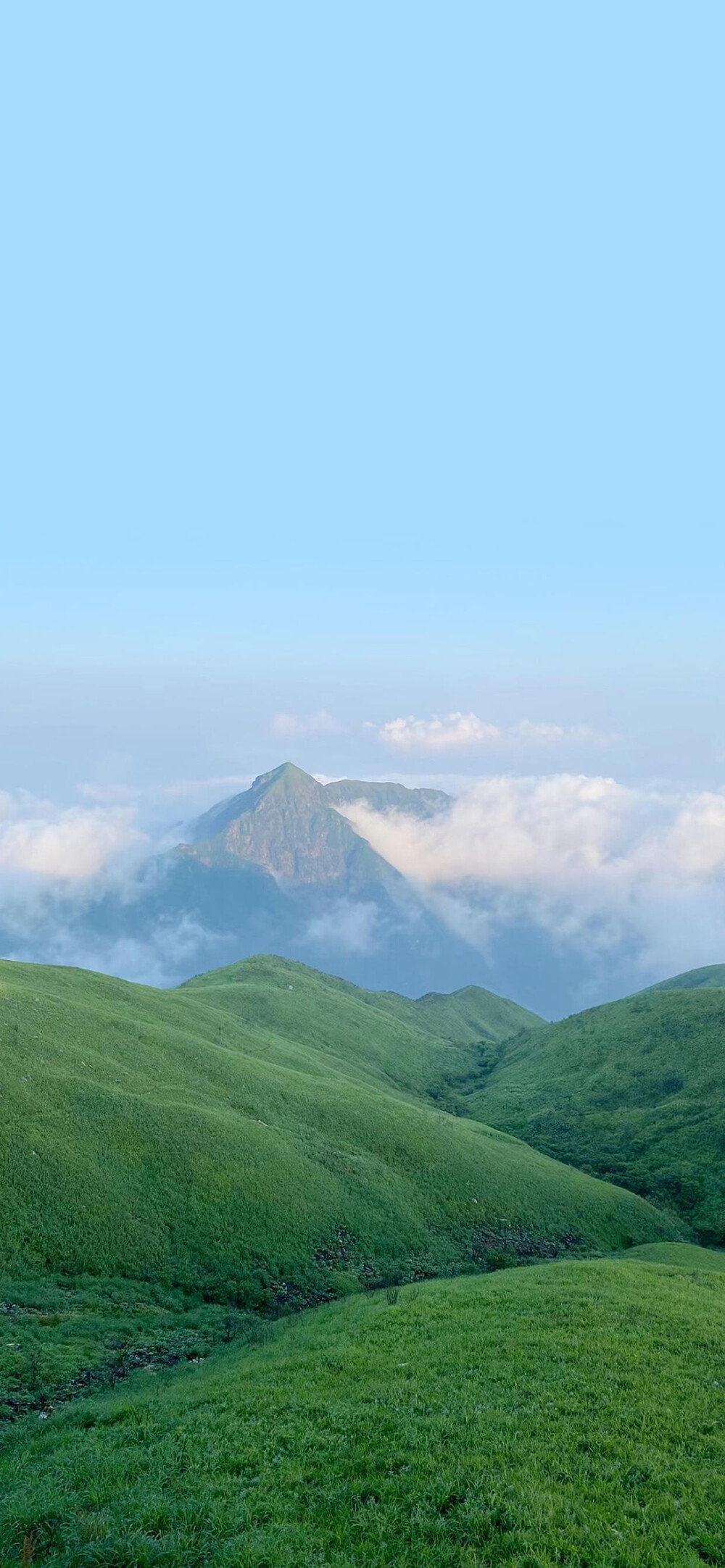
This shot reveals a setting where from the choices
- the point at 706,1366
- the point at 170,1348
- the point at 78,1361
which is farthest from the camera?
the point at 170,1348

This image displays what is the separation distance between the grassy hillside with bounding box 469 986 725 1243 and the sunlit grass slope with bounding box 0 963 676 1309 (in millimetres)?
12279

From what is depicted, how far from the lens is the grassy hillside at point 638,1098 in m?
85.4

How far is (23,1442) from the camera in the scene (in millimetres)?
21609

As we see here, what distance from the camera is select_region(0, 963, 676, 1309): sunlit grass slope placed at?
4250cm

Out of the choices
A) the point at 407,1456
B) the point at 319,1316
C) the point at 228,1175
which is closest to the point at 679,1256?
the point at 319,1316

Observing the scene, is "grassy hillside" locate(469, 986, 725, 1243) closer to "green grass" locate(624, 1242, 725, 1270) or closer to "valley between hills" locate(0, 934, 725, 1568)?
"valley between hills" locate(0, 934, 725, 1568)

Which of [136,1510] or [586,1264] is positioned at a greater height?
[136,1510]

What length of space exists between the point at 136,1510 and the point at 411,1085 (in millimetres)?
122248

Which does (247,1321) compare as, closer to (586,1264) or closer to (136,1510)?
(586,1264)

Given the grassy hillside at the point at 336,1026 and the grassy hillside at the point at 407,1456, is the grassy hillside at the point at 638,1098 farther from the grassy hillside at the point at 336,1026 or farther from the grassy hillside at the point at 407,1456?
the grassy hillside at the point at 407,1456

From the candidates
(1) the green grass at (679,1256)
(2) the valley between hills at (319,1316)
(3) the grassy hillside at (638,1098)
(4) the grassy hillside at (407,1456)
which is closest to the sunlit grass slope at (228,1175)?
(2) the valley between hills at (319,1316)

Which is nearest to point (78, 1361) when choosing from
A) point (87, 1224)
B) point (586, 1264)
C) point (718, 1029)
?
point (87, 1224)

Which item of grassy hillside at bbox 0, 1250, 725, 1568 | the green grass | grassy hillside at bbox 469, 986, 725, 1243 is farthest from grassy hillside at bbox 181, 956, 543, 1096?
grassy hillside at bbox 0, 1250, 725, 1568

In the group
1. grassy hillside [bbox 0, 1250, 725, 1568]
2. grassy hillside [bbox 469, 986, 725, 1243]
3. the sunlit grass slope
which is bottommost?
grassy hillside [bbox 469, 986, 725, 1243]
